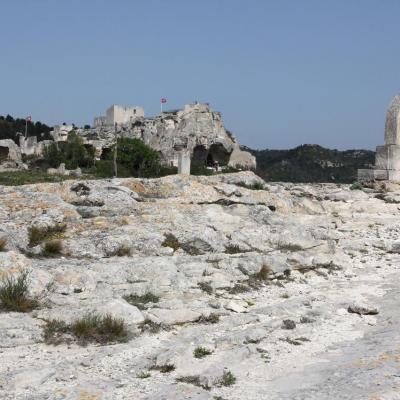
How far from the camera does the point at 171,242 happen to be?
34.2ft

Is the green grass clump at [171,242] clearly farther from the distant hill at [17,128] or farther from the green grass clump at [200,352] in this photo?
the distant hill at [17,128]

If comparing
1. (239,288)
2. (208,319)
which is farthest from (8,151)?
(208,319)

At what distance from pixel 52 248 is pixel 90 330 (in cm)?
360

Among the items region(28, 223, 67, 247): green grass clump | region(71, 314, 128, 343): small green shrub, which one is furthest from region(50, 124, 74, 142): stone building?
region(71, 314, 128, 343): small green shrub

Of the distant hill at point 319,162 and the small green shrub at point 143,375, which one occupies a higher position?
the distant hill at point 319,162

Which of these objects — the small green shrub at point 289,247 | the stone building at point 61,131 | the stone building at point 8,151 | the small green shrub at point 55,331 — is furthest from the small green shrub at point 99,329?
the stone building at point 61,131

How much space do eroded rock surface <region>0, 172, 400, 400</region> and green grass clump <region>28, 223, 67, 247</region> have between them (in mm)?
42

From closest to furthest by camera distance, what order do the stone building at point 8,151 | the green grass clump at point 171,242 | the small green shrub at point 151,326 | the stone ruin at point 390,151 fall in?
the small green shrub at point 151,326 → the green grass clump at point 171,242 → the stone ruin at point 390,151 → the stone building at point 8,151

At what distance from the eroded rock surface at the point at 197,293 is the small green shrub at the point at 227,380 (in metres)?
0.01

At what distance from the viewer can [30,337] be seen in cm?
605

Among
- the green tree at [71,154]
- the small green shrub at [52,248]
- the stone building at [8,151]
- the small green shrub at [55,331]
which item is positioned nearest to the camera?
the small green shrub at [55,331]

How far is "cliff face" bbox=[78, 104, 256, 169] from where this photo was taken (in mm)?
59062

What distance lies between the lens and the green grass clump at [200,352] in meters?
5.80

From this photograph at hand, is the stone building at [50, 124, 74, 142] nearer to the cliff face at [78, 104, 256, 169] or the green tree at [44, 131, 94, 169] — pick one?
the cliff face at [78, 104, 256, 169]
